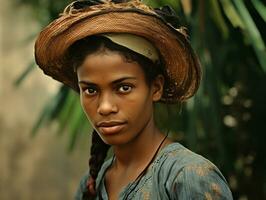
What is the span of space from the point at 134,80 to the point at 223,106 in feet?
5.97

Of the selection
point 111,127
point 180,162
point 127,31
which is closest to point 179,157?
point 180,162

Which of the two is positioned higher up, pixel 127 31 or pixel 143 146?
pixel 127 31

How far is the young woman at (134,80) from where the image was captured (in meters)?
1.34

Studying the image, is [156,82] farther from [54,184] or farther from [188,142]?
[54,184]

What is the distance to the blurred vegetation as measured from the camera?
2.80 m

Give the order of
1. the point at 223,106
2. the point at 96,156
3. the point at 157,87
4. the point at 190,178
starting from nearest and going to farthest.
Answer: the point at 190,178, the point at 157,87, the point at 96,156, the point at 223,106

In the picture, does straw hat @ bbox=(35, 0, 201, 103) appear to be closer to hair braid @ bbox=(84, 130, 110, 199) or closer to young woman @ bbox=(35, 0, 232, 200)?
young woman @ bbox=(35, 0, 232, 200)

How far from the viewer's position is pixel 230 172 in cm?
323

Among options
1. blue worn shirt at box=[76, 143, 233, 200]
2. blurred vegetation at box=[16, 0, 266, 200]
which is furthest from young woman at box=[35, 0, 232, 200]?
blurred vegetation at box=[16, 0, 266, 200]

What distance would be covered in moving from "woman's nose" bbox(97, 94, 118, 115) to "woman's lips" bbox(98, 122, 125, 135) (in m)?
0.03

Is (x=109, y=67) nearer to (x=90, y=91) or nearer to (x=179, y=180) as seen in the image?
(x=90, y=91)

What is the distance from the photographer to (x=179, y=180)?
1310 millimetres

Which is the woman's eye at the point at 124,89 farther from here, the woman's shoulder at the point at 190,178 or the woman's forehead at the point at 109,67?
the woman's shoulder at the point at 190,178

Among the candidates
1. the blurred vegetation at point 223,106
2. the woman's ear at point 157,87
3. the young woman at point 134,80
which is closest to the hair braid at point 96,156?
the young woman at point 134,80
